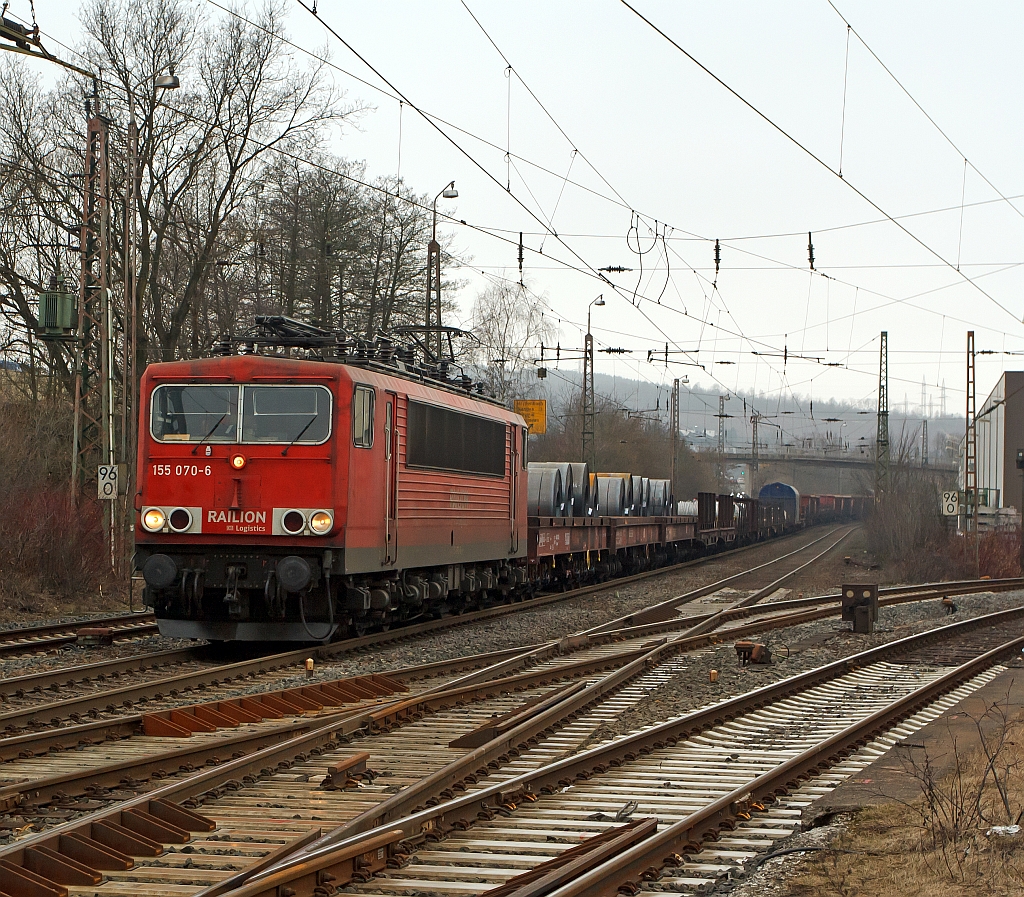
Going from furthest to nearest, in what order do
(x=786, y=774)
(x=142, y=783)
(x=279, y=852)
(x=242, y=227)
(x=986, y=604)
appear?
(x=242, y=227)
(x=986, y=604)
(x=786, y=774)
(x=142, y=783)
(x=279, y=852)

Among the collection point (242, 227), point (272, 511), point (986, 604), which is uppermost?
point (242, 227)

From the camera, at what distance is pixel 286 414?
13.9 m

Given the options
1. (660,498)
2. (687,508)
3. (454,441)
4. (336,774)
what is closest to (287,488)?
(454,441)

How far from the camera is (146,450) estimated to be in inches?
555

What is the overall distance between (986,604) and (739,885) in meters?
21.6

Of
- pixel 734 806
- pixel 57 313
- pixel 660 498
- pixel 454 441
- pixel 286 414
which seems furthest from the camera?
pixel 660 498

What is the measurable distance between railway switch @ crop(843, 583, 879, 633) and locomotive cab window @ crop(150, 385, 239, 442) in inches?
373

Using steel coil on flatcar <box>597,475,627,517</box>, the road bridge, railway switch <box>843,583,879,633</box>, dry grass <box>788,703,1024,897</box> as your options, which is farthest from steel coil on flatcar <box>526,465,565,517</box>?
the road bridge

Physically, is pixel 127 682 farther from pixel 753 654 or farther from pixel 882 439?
pixel 882 439

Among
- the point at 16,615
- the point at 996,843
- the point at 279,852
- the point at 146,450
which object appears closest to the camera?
the point at 279,852

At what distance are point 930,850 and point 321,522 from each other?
8647 mm

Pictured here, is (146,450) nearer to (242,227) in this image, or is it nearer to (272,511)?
(272,511)

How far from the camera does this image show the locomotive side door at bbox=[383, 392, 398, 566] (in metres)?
14.8

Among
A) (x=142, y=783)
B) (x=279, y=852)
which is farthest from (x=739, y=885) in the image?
(x=142, y=783)
